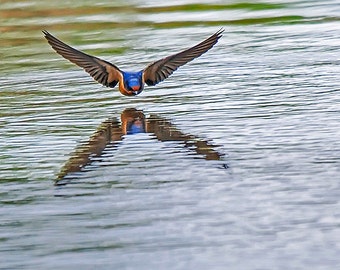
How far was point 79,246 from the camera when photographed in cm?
538

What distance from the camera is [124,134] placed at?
7.82 meters

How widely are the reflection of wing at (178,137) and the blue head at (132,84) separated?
402 millimetres

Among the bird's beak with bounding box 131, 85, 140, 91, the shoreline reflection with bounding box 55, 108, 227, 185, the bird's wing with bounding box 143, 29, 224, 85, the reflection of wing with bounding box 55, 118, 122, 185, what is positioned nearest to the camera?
the reflection of wing with bounding box 55, 118, 122, 185

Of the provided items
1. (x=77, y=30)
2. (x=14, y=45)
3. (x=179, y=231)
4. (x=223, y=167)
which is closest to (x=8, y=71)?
(x=14, y=45)

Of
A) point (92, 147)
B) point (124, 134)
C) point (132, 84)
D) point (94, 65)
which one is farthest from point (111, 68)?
point (92, 147)

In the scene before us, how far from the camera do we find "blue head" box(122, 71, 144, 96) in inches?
340

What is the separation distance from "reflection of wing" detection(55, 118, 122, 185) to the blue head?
16.3 inches

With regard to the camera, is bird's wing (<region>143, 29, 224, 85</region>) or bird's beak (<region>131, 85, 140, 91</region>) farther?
bird's wing (<region>143, 29, 224, 85</region>)

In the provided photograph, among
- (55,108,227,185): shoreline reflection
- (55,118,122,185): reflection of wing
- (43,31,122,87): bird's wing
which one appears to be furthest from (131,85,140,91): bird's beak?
(55,118,122,185): reflection of wing

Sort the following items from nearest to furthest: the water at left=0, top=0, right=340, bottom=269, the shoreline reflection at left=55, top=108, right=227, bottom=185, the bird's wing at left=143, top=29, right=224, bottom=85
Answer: the water at left=0, top=0, right=340, bottom=269, the shoreline reflection at left=55, top=108, right=227, bottom=185, the bird's wing at left=143, top=29, right=224, bottom=85

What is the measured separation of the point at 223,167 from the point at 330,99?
1837mm

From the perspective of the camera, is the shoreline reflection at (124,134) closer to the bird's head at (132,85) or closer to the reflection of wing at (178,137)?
the reflection of wing at (178,137)

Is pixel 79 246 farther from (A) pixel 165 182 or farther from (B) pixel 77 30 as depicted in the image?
(B) pixel 77 30

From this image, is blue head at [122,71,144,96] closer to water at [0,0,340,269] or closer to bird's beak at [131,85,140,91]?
bird's beak at [131,85,140,91]
